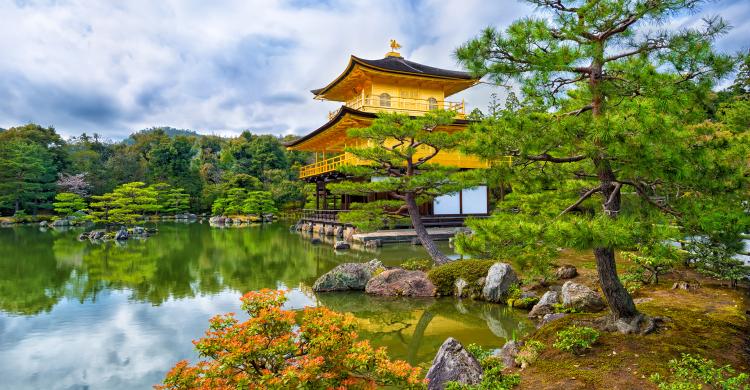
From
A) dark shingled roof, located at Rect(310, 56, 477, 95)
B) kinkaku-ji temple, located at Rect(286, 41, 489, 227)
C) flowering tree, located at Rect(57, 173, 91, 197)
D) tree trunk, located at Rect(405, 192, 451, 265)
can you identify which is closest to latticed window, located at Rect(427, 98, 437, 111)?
kinkaku-ji temple, located at Rect(286, 41, 489, 227)

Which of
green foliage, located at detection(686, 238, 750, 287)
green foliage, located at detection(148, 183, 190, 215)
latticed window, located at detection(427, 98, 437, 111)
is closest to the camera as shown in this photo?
green foliage, located at detection(686, 238, 750, 287)

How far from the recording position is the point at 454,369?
3.58 m

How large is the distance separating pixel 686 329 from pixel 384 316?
3.76 metres

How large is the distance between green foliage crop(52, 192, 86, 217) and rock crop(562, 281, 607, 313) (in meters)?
31.0

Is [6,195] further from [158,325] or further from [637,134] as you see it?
[637,134]

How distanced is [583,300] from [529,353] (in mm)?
1838

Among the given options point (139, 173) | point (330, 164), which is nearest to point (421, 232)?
point (330, 164)

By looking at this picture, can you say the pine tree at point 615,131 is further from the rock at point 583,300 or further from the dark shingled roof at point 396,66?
the dark shingled roof at point 396,66

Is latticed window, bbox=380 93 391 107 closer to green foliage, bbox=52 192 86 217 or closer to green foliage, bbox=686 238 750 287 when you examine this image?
green foliage, bbox=686 238 750 287

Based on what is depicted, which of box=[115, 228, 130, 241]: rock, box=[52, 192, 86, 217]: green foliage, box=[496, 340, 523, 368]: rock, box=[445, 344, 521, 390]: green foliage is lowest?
box=[496, 340, 523, 368]: rock

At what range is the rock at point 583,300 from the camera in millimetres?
5359

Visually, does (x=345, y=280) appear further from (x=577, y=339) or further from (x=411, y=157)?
(x=577, y=339)

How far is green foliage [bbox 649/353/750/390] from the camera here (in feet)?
9.56

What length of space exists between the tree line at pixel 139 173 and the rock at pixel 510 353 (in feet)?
89.5
